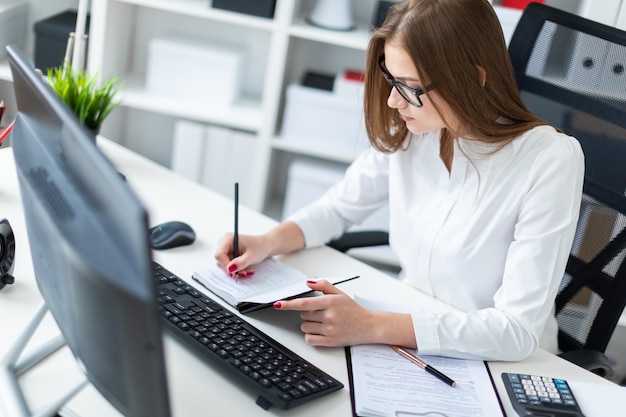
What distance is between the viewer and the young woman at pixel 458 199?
1338 millimetres

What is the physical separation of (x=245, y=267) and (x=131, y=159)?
59 cm

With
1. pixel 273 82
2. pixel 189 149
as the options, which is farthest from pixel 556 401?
pixel 189 149

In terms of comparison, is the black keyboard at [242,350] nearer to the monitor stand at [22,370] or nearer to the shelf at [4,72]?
the monitor stand at [22,370]

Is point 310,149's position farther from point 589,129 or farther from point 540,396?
point 540,396

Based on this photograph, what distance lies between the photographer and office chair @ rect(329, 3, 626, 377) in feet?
5.15

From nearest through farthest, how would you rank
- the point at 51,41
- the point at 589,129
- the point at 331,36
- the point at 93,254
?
the point at 93,254, the point at 589,129, the point at 331,36, the point at 51,41

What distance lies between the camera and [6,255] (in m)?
1.29

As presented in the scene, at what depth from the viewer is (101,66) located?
2705 millimetres

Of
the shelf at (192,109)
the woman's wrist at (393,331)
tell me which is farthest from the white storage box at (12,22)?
the woman's wrist at (393,331)

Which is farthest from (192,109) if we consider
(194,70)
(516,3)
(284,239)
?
(284,239)

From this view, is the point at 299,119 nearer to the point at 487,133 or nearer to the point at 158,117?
the point at 158,117

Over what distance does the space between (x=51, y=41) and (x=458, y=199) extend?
1704 mm

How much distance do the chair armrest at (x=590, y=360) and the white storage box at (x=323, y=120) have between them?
50.4 inches

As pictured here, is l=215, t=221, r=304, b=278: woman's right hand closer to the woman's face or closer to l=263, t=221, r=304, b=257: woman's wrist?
l=263, t=221, r=304, b=257: woman's wrist
